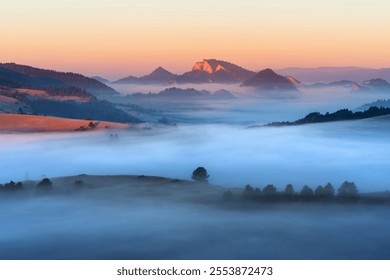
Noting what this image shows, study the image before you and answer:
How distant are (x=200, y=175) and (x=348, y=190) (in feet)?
117

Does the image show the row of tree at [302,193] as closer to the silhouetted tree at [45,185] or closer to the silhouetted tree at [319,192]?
the silhouetted tree at [319,192]

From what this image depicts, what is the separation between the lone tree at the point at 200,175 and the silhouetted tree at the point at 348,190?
31202 millimetres

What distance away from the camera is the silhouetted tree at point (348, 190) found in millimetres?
100562

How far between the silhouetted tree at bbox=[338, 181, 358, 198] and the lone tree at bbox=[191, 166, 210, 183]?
31.2m

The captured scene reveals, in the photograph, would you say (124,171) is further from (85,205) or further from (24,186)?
(85,205)

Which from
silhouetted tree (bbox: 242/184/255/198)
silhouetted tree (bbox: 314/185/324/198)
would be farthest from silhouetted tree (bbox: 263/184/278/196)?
silhouetted tree (bbox: 314/185/324/198)

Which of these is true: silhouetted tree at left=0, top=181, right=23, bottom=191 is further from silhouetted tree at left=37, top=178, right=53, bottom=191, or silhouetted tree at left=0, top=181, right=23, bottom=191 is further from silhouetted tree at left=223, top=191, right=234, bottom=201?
silhouetted tree at left=223, top=191, right=234, bottom=201

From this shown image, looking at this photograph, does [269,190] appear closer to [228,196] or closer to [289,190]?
[289,190]

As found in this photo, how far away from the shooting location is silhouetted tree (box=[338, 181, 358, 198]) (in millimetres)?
100562

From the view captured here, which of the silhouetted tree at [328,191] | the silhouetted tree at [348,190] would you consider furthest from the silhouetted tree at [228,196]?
the silhouetted tree at [348,190]

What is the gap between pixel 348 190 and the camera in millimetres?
102625

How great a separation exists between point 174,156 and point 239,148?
34911 mm

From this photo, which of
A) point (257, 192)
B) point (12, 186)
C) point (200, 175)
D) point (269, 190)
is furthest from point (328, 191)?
point (12, 186)

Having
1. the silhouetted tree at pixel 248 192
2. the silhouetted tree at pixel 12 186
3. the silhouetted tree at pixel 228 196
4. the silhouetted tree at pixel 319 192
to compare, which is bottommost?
the silhouetted tree at pixel 12 186
